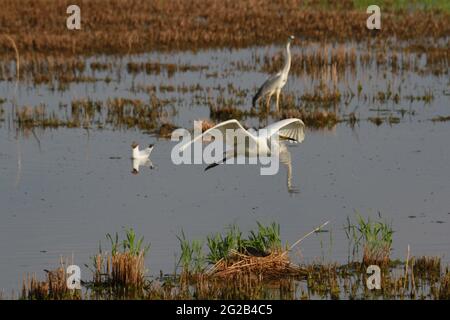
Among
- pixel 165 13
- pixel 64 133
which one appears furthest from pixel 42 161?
pixel 165 13

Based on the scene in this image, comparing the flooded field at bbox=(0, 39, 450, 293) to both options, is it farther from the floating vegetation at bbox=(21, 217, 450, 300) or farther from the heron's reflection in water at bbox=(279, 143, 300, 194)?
the floating vegetation at bbox=(21, 217, 450, 300)

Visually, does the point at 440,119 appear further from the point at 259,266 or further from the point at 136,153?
the point at 259,266

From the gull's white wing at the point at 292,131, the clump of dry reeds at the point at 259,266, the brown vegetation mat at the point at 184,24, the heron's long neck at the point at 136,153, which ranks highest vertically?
the brown vegetation mat at the point at 184,24

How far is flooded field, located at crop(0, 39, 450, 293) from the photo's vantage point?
10812mm

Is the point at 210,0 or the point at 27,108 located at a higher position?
the point at 210,0

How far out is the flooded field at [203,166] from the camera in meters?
10.8

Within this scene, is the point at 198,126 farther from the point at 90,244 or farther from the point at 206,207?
the point at 90,244

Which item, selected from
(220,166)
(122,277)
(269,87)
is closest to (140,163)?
(220,166)

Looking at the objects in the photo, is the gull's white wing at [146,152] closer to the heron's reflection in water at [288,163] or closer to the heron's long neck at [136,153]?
the heron's long neck at [136,153]

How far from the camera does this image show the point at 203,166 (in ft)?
46.5

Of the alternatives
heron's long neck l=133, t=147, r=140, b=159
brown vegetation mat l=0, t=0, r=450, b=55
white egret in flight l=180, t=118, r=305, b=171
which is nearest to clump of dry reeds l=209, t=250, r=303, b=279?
white egret in flight l=180, t=118, r=305, b=171

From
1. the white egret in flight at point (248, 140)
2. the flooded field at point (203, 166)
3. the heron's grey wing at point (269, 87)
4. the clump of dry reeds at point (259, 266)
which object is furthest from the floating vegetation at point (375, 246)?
the heron's grey wing at point (269, 87)
